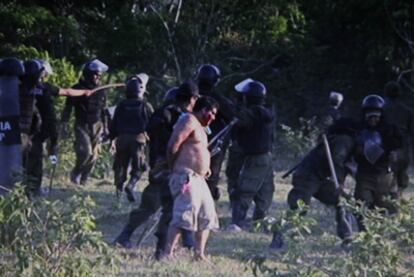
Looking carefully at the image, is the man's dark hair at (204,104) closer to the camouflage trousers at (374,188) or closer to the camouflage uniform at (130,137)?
the camouflage trousers at (374,188)

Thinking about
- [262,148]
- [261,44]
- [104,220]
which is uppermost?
[261,44]

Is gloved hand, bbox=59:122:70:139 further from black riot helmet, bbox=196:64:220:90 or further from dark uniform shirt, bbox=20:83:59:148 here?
black riot helmet, bbox=196:64:220:90

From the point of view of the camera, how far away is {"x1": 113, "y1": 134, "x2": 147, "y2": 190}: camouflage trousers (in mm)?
15406

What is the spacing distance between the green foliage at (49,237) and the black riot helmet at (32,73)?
5.88 meters

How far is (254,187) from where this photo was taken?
12523 mm

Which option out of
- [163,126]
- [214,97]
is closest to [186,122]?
[163,126]

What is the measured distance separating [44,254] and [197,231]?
244cm

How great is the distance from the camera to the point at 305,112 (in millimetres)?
27062

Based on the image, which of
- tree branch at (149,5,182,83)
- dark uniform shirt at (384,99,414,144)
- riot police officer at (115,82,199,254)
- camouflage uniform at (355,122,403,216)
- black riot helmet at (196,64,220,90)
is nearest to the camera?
riot police officer at (115,82,199,254)

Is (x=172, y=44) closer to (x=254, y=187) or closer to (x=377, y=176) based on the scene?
(x=254, y=187)

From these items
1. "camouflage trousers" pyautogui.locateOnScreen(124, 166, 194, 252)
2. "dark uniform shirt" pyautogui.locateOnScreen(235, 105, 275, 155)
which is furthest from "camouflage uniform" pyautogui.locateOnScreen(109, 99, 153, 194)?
"camouflage trousers" pyautogui.locateOnScreen(124, 166, 194, 252)

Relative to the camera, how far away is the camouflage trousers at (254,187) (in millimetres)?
12555

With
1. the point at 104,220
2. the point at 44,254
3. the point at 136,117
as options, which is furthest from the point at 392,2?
the point at 44,254

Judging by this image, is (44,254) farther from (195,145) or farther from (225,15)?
(225,15)
